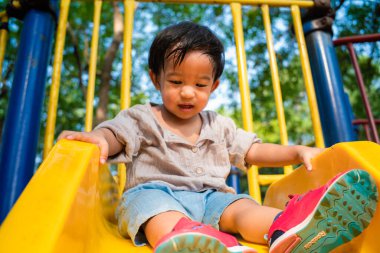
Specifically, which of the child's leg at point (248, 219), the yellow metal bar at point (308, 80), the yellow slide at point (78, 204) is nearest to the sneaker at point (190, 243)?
the yellow slide at point (78, 204)

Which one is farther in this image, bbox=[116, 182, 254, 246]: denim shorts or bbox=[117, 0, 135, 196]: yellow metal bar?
bbox=[117, 0, 135, 196]: yellow metal bar

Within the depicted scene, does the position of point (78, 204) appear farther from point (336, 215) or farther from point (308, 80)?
point (308, 80)

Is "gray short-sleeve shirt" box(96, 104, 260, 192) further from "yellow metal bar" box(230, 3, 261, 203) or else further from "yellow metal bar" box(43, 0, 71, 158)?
"yellow metal bar" box(43, 0, 71, 158)

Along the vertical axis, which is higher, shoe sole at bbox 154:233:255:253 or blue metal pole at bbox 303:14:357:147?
blue metal pole at bbox 303:14:357:147

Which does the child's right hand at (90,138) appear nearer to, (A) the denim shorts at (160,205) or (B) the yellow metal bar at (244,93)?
(A) the denim shorts at (160,205)


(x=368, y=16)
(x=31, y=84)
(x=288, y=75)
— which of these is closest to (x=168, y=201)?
(x=31, y=84)

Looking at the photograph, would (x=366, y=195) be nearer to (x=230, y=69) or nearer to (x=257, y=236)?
(x=257, y=236)

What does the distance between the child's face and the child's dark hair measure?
2 cm

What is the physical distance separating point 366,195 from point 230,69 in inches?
176

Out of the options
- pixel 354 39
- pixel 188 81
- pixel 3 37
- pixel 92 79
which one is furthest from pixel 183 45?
pixel 354 39

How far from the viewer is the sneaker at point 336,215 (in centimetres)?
59

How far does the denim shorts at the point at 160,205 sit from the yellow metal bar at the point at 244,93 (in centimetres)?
30

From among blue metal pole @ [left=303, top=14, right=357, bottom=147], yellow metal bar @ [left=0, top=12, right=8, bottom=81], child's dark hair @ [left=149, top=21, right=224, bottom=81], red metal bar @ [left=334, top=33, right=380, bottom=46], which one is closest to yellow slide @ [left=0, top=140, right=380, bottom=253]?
child's dark hair @ [left=149, top=21, right=224, bottom=81]

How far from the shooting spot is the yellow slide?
47cm
